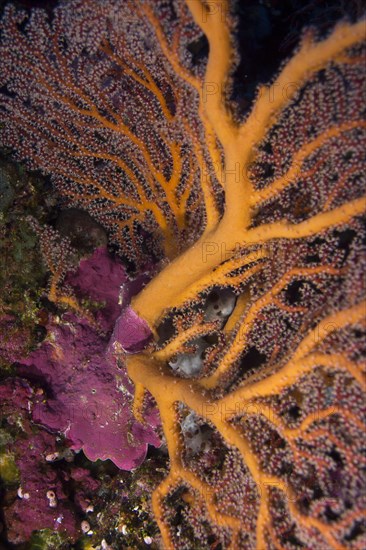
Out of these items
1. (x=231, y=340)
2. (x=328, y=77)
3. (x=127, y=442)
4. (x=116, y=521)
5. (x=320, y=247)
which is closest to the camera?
(x=328, y=77)

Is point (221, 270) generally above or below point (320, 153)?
below

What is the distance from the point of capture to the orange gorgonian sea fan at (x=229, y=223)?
89.4 inches

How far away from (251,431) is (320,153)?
178 centimetres

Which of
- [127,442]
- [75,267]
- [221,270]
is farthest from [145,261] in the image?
[127,442]

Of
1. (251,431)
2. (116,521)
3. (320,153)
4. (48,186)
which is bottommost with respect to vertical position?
(116,521)

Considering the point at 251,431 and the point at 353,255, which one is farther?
the point at 251,431

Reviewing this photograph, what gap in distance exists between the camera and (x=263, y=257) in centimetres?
297

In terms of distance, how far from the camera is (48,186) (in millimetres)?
4645

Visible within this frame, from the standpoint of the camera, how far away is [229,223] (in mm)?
2668

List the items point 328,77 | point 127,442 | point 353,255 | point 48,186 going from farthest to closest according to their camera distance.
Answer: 1. point 48,186
2. point 127,442
3. point 353,255
4. point 328,77

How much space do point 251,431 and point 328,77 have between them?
2.14 metres

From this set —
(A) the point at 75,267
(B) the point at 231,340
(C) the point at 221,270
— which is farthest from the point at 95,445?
(C) the point at 221,270

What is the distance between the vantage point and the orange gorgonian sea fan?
89.4 inches

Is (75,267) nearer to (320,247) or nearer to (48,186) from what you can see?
(48,186)
